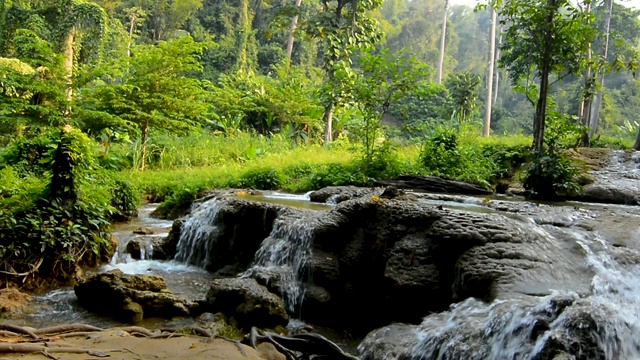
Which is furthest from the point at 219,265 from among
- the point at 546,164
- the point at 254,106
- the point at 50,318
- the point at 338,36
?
the point at 254,106

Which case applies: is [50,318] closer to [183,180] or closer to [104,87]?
[183,180]

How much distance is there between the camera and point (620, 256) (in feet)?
15.4

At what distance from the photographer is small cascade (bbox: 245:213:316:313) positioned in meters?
5.79

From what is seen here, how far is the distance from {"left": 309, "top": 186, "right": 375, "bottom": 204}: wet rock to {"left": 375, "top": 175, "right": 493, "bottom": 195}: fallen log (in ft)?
3.37

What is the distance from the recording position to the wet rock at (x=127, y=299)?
5.12 m

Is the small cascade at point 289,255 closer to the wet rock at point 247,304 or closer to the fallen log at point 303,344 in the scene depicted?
the wet rock at point 247,304

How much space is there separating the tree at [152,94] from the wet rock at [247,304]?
8761 mm

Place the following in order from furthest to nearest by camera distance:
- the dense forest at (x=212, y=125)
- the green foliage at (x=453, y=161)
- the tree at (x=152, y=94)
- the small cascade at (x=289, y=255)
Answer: the tree at (x=152, y=94), the green foliage at (x=453, y=161), the dense forest at (x=212, y=125), the small cascade at (x=289, y=255)

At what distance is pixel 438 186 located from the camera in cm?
944

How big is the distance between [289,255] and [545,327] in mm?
3385

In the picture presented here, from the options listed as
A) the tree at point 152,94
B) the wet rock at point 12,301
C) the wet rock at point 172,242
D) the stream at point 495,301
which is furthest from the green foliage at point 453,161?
the wet rock at point 12,301

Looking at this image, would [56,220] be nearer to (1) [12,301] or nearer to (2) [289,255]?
(1) [12,301]

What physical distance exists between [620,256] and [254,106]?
17.5 meters

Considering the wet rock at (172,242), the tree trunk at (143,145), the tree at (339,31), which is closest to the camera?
the wet rock at (172,242)
